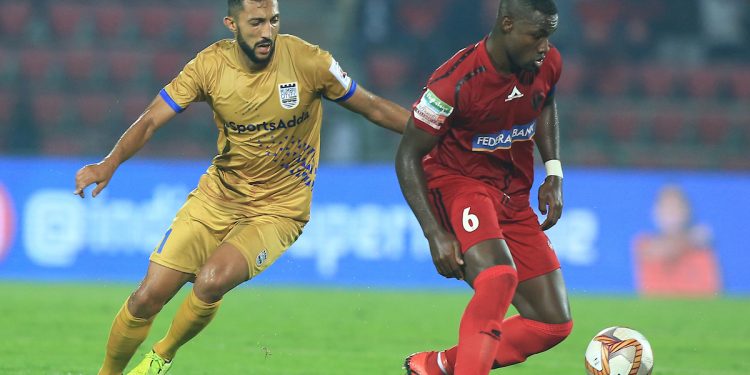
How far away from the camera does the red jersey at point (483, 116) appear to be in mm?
5609

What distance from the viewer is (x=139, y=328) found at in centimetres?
616

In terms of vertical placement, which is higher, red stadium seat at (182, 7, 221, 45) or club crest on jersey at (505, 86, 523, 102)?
red stadium seat at (182, 7, 221, 45)

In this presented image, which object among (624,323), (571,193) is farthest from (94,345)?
(571,193)

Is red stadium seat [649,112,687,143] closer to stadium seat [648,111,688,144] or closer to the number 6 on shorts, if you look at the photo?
stadium seat [648,111,688,144]

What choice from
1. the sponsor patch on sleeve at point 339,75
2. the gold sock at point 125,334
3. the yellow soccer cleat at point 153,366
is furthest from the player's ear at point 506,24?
the yellow soccer cleat at point 153,366

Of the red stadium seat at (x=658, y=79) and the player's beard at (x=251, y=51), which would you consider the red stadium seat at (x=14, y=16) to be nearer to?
the red stadium seat at (x=658, y=79)

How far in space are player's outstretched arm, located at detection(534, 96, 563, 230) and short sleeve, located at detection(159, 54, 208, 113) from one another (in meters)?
1.90

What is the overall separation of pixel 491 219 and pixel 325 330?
4492 millimetres

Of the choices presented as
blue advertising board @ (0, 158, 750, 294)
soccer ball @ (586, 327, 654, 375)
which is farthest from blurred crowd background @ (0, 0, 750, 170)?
soccer ball @ (586, 327, 654, 375)

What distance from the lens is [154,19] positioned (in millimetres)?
18250

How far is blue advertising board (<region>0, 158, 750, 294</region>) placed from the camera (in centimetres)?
1320

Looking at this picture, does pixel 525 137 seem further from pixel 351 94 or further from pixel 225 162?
pixel 225 162

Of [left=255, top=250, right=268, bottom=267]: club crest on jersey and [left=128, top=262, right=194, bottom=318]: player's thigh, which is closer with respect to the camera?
[left=128, top=262, right=194, bottom=318]: player's thigh

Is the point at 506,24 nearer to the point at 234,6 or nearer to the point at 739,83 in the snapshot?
the point at 234,6
